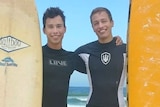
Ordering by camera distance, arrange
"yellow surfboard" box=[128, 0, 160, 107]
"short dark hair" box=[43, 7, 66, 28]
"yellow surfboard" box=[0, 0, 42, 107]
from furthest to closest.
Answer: "short dark hair" box=[43, 7, 66, 28] < "yellow surfboard" box=[0, 0, 42, 107] < "yellow surfboard" box=[128, 0, 160, 107]

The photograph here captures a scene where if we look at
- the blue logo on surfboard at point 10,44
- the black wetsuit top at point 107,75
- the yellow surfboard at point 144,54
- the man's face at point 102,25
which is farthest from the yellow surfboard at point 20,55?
the yellow surfboard at point 144,54

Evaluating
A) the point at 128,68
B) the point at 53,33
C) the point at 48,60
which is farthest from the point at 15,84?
the point at 128,68

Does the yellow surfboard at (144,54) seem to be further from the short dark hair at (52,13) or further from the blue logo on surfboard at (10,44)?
the blue logo on surfboard at (10,44)

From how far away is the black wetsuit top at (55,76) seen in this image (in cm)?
363

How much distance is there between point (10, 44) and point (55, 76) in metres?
0.65

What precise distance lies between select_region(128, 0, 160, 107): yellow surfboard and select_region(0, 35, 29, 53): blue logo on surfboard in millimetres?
1255

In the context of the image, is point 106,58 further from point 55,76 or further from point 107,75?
point 55,76

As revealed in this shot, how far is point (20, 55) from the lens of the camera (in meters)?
3.74

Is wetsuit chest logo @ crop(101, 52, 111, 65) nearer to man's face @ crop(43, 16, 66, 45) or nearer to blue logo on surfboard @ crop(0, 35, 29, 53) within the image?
man's face @ crop(43, 16, 66, 45)

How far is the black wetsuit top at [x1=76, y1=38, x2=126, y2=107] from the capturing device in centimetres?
364

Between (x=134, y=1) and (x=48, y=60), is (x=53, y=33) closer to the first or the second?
(x=48, y=60)

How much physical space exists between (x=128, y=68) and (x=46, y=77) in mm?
922

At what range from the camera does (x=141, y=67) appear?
355cm

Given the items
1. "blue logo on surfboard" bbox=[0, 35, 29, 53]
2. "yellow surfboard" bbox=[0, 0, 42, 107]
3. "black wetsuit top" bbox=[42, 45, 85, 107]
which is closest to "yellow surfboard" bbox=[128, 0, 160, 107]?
"black wetsuit top" bbox=[42, 45, 85, 107]
